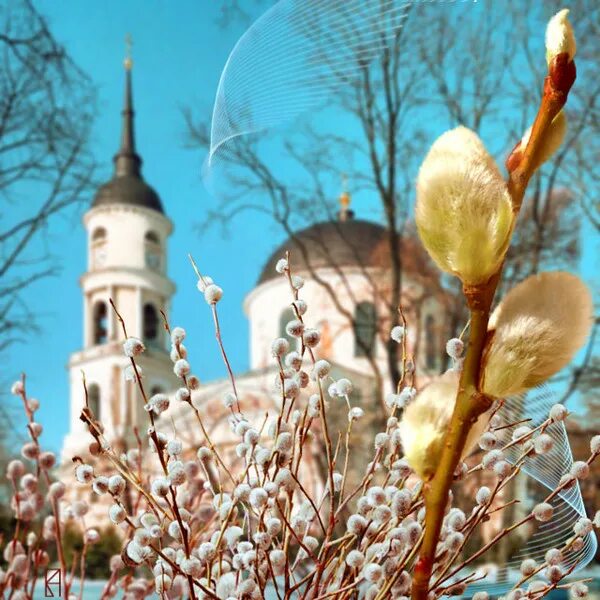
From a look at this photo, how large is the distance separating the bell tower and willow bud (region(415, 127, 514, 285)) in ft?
14.1

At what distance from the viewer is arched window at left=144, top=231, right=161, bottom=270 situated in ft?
17.9

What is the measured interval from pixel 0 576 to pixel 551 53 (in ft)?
1.29

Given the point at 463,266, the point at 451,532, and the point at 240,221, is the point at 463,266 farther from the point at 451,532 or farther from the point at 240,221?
the point at 240,221

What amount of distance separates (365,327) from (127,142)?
11.2 feet

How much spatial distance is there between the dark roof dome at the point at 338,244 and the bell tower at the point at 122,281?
2031 mm

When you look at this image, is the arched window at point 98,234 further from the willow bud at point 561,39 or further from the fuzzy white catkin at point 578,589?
the willow bud at point 561,39

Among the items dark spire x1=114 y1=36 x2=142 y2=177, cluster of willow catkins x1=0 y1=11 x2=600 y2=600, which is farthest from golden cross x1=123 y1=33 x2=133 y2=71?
cluster of willow catkins x1=0 y1=11 x2=600 y2=600

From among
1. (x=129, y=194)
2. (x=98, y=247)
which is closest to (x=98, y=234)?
(x=98, y=247)

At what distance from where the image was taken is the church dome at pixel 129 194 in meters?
5.45

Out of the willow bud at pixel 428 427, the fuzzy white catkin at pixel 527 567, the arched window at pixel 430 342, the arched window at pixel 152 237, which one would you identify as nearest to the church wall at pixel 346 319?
the arched window at pixel 430 342

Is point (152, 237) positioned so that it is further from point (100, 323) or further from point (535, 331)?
point (535, 331)

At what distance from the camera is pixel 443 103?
2.24 meters

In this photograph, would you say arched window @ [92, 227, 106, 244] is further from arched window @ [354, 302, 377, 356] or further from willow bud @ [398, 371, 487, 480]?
willow bud @ [398, 371, 487, 480]

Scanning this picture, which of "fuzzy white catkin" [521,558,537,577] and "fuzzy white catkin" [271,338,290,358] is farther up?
"fuzzy white catkin" [271,338,290,358]
